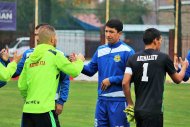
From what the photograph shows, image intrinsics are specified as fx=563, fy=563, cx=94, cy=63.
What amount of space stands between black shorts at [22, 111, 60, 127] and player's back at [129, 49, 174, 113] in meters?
1.12

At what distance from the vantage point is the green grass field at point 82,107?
12.6 meters

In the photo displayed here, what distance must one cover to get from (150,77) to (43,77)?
1.41m

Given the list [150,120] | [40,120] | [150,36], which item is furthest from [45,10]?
[150,120]

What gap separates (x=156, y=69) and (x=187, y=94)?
12.7 meters

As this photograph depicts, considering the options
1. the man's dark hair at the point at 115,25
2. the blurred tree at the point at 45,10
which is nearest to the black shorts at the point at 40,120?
the man's dark hair at the point at 115,25

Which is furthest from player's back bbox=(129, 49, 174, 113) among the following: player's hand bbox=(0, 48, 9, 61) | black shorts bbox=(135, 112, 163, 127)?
player's hand bbox=(0, 48, 9, 61)

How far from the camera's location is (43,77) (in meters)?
7.36

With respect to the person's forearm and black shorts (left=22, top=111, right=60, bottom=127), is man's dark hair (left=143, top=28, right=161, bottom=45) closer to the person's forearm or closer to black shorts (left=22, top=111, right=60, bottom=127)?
the person's forearm

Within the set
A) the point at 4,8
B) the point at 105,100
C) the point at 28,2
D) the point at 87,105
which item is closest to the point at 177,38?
the point at 4,8

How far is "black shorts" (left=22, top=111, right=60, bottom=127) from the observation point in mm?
7363

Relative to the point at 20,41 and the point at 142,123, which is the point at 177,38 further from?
the point at 142,123

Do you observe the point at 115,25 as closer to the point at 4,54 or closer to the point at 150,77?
the point at 150,77

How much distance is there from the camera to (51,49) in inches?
295

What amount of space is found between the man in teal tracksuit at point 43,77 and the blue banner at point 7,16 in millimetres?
21461
